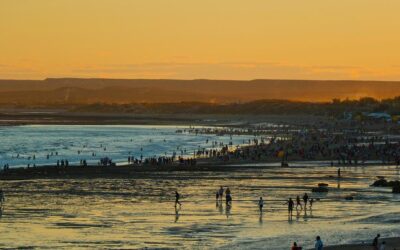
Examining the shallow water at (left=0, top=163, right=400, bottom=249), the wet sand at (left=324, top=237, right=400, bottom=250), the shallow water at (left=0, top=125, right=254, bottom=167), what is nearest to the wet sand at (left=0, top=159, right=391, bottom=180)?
the shallow water at (left=0, top=163, right=400, bottom=249)

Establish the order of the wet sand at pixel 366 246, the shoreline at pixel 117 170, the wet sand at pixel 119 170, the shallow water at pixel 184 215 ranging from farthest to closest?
the wet sand at pixel 119 170 → the shoreline at pixel 117 170 → the shallow water at pixel 184 215 → the wet sand at pixel 366 246

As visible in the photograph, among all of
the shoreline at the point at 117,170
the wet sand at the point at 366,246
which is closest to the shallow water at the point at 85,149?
the shoreline at the point at 117,170

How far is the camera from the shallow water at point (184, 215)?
1351 inches

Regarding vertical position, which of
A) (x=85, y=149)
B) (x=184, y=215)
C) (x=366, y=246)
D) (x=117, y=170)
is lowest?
(x=366, y=246)

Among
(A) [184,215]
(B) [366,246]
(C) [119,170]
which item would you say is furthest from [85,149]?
(B) [366,246]

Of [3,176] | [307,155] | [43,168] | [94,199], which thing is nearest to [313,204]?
[94,199]

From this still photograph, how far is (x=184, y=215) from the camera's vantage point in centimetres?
4091

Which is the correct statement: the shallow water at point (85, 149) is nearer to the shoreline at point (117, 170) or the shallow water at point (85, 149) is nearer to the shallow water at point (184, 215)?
the shoreline at point (117, 170)

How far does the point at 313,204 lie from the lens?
44.7 meters

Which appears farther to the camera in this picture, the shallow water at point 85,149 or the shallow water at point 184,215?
the shallow water at point 85,149

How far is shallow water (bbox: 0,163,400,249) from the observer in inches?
1351

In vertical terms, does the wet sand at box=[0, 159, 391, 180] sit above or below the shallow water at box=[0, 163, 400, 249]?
above

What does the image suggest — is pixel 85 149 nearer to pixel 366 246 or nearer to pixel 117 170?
pixel 117 170

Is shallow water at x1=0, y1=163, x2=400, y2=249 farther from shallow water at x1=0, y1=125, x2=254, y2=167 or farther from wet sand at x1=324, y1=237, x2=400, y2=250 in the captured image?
shallow water at x1=0, y1=125, x2=254, y2=167
